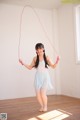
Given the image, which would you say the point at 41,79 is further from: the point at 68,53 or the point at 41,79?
the point at 68,53

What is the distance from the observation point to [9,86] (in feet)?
16.4

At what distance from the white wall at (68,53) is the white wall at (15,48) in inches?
22.9

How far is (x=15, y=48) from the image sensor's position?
16.7 ft

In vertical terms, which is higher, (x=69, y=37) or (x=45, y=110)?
(x=69, y=37)

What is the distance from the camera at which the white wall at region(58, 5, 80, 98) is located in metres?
4.85

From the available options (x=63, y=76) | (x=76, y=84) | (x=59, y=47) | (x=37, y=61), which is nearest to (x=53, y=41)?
(x=59, y=47)

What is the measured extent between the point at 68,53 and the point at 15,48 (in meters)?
1.31

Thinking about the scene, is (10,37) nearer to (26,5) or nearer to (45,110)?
(26,5)

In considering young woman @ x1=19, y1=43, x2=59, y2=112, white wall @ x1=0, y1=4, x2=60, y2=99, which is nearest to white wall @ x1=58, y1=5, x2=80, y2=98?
white wall @ x1=0, y1=4, x2=60, y2=99

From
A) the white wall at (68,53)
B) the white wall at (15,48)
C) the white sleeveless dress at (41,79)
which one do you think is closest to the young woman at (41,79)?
the white sleeveless dress at (41,79)

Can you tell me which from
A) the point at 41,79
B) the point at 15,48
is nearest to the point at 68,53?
the point at 15,48

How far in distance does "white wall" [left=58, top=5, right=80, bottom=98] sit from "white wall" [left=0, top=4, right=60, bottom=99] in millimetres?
582

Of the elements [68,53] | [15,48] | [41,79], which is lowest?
[41,79]

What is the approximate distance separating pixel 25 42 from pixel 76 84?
1632 millimetres
